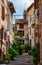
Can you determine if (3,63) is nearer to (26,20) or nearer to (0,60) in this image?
(0,60)

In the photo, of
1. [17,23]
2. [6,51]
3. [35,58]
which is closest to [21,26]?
[17,23]

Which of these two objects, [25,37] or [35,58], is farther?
[25,37]

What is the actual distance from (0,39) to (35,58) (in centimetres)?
897

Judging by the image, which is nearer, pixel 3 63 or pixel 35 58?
pixel 35 58

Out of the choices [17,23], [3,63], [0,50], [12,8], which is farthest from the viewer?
[17,23]

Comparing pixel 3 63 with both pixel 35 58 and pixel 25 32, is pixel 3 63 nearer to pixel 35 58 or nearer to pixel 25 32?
pixel 35 58

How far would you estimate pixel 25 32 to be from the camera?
70.4 meters

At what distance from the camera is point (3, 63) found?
1293 inches

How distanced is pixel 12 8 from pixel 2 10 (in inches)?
438

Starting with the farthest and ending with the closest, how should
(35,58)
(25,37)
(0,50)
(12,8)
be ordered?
(25,37) < (12,8) < (0,50) < (35,58)

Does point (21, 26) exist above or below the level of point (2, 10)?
below

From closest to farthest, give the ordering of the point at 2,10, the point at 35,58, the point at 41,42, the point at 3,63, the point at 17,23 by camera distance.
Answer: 1. the point at 41,42
2. the point at 35,58
3. the point at 3,63
4. the point at 2,10
5. the point at 17,23

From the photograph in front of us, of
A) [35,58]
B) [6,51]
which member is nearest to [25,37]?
[6,51]

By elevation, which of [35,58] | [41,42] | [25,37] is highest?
[41,42]
